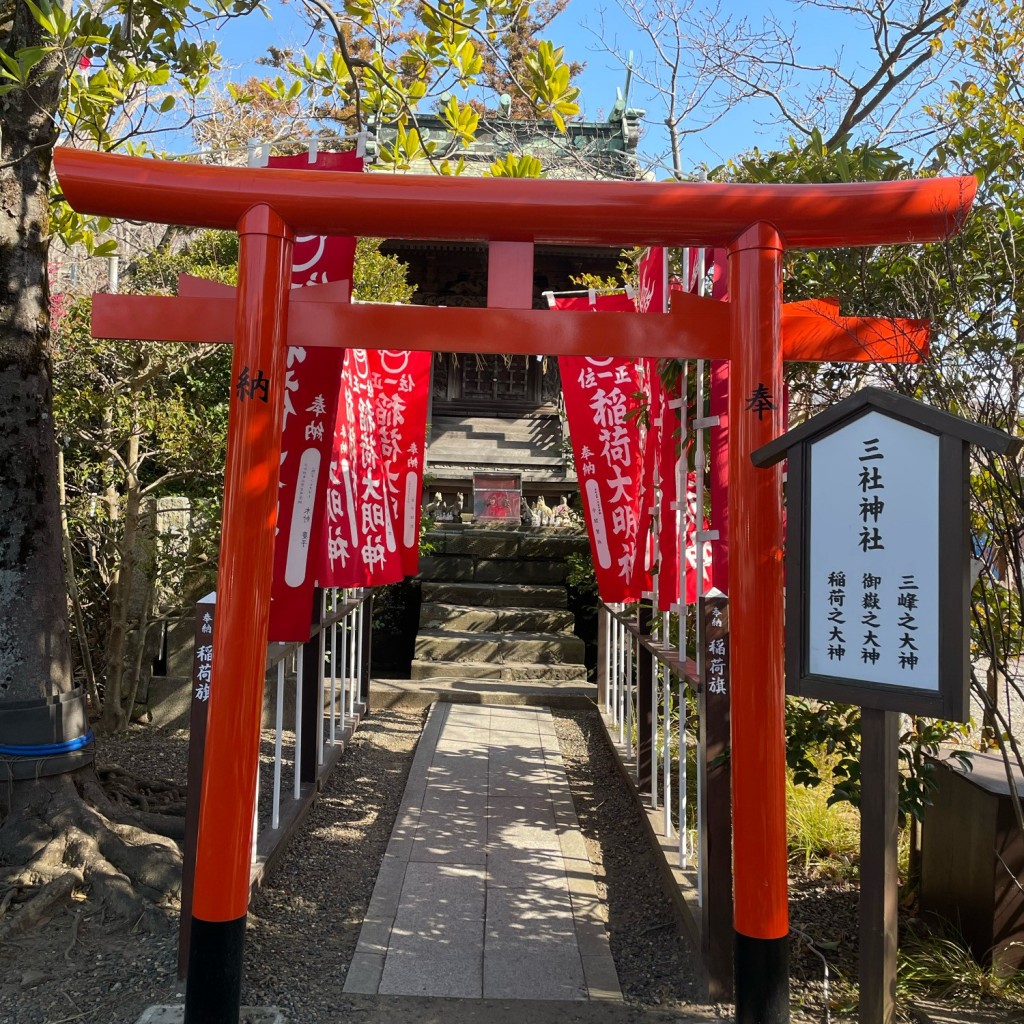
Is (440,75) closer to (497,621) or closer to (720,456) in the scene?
(720,456)

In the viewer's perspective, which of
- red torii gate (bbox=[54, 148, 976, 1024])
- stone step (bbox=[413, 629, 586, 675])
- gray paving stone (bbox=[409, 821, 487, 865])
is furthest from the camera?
stone step (bbox=[413, 629, 586, 675])

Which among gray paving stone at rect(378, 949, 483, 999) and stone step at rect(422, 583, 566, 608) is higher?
stone step at rect(422, 583, 566, 608)

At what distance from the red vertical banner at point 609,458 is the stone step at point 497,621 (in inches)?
176

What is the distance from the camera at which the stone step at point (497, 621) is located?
9.45m

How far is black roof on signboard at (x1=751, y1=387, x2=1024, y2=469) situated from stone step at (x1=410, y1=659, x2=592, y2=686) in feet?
19.9

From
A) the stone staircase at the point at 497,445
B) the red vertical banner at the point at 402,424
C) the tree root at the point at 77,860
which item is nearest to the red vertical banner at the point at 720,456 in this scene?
the tree root at the point at 77,860

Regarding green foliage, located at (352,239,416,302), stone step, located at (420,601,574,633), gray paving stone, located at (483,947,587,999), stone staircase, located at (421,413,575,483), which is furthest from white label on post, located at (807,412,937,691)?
stone staircase, located at (421,413,575,483)

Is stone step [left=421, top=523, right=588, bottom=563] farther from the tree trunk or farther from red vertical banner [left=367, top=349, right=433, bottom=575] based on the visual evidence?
the tree trunk

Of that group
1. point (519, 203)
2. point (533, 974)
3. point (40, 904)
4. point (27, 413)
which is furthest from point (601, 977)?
point (27, 413)

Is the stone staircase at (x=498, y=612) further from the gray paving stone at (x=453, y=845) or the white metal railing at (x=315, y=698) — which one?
the gray paving stone at (x=453, y=845)

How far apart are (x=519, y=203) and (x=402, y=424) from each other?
337 cm

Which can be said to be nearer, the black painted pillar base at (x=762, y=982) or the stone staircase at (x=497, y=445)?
the black painted pillar base at (x=762, y=982)

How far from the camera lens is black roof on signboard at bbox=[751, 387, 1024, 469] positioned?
2219mm

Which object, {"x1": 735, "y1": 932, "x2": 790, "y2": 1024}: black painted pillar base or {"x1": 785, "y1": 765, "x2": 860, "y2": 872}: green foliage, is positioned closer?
{"x1": 735, "y1": 932, "x2": 790, "y2": 1024}: black painted pillar base
